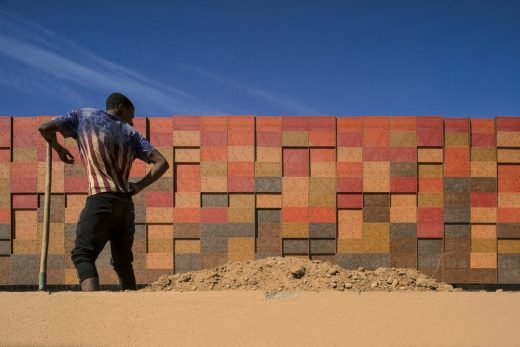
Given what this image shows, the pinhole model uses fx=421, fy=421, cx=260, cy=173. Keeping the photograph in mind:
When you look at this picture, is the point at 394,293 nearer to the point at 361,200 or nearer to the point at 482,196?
the point at 361,200

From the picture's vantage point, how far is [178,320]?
1746 millimetres

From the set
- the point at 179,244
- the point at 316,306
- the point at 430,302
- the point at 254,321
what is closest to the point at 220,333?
the point at 254,321

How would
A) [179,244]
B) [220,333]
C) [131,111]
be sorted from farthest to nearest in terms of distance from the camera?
[179,244], [131,111], [220,333]

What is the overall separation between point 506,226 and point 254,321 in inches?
250

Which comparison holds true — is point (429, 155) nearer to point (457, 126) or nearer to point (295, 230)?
point (457, 126)

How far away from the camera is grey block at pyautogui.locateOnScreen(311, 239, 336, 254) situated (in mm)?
6570

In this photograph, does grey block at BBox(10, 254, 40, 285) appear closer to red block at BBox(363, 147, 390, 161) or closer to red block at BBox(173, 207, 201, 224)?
red block at BBox(173, 207, 201, 224)

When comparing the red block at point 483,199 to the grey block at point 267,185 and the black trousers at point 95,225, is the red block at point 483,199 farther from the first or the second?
the black trousers at point 95,225

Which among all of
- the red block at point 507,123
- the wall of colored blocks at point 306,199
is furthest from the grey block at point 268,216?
the red block at point 507,123

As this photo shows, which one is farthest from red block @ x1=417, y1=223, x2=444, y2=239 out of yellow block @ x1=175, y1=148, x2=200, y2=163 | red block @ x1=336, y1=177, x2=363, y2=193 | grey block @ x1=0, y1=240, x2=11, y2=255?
grey block @ x1=0, y1=240, x2=11, y2=255

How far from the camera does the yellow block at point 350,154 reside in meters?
6.66

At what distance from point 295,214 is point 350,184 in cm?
99

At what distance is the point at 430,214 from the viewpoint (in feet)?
21.8

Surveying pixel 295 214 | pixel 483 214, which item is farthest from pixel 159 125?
pixel 483 214
